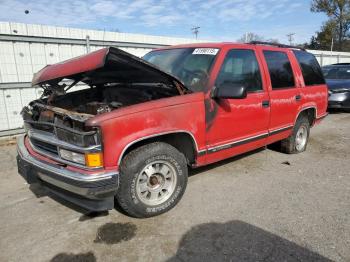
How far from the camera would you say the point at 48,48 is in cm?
777

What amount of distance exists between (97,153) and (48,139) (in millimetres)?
752

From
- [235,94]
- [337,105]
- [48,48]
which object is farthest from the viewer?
[337,105]

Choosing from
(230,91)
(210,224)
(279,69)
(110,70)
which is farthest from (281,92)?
(110,70)

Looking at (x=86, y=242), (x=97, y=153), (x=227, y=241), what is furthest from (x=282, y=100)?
(x=86, y=242)

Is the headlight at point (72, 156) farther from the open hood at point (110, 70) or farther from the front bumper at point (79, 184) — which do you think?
the open hood at point (110, 70)

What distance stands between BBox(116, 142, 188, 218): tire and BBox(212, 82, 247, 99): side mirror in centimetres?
85

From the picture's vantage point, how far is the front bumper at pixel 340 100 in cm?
1063

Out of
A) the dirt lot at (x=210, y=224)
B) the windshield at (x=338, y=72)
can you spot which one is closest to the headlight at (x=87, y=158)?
the dirt lot at (x=210, y=224)

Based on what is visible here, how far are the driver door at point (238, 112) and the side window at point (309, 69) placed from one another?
1.46 metres

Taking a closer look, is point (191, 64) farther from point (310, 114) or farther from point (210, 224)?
point (310, 114)

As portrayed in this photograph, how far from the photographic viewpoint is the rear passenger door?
488 cm

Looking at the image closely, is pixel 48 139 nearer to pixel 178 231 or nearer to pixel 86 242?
pixel 86 242

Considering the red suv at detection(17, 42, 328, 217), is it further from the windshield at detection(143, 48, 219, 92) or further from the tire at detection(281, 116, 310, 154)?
the tire at detection(281, 116, 310, 154)

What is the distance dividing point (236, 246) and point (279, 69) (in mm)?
3142
